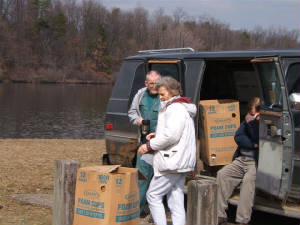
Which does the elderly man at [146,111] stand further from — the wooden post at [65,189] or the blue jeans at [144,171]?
the wooden post at [65,189]

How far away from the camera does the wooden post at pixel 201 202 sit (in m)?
4.74

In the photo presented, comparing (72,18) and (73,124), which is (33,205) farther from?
(72,18)

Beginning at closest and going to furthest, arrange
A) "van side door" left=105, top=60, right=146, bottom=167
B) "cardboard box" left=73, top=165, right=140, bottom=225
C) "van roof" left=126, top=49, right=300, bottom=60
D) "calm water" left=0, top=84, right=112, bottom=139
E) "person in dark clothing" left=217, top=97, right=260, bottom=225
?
"cardboard box" left=73, top=165, right=140, bottom=225, "van roof" left=126, top=49, right=300, bottom=60, "person in dark clothing" left=217, top=97, right=260, bottom=225, "van side door" left=105, top=60, right=146, bottom=167, "calm water" left=0, top=84, right=112, bottom=139

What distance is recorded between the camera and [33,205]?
7.30m

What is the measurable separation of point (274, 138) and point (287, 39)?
89.0m

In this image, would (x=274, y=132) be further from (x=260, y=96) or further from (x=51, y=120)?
(x=51, y=120)

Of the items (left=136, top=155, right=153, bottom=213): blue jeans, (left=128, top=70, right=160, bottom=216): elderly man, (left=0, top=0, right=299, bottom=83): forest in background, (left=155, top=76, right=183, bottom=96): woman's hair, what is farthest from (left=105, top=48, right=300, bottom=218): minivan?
(left=0, top=0, right=299, bottom=83): forest in background

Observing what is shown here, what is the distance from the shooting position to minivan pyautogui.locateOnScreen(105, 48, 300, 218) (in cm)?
578

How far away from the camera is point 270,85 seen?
19.9ft

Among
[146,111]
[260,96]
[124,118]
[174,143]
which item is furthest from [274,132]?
[124,118]

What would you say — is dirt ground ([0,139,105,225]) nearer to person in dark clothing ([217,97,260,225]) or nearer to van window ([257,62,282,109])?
person in dark clothing ([217,97,260,225])

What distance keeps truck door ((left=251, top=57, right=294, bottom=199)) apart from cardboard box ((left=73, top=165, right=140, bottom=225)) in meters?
1.73

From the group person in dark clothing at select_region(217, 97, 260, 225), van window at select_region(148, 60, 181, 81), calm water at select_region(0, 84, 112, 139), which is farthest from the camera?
calm water at select_region(0, 84, 112, 139)

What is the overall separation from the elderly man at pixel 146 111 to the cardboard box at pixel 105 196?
158cm
